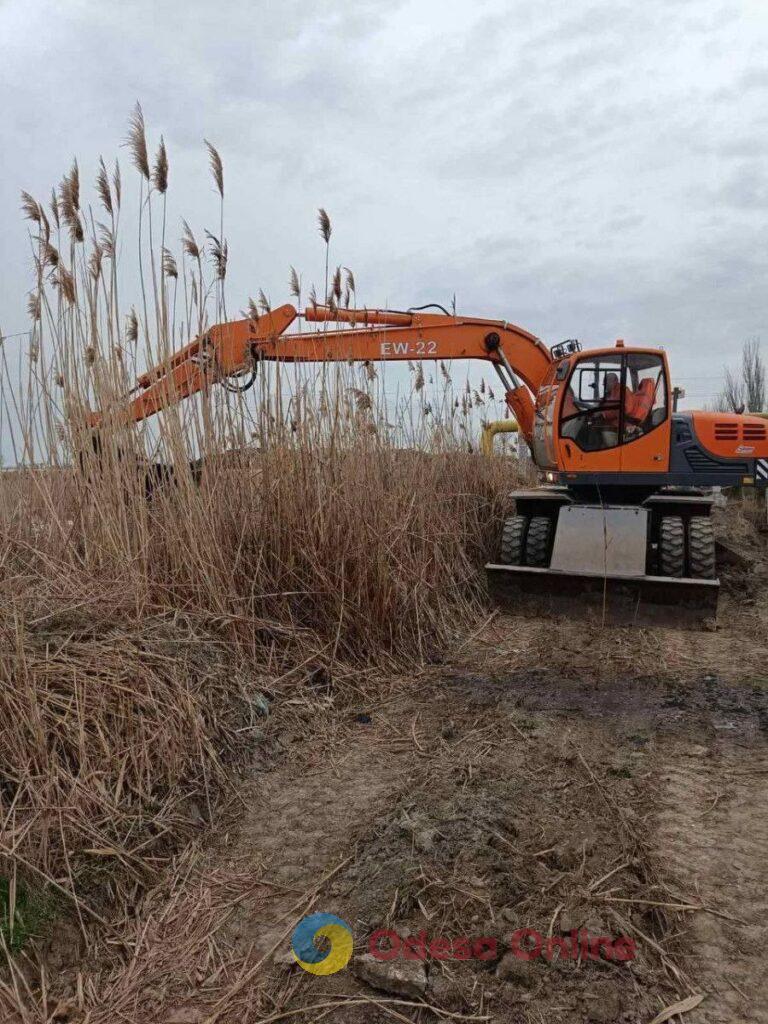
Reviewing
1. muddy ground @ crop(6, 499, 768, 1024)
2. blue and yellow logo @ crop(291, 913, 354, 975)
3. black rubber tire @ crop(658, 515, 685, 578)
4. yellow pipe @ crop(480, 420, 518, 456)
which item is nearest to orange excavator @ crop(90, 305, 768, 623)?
black rubber tire @ crop(658, 515, 685, 578)

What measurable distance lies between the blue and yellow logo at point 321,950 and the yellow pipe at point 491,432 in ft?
18.5

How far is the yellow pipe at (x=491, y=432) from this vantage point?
25.3ft

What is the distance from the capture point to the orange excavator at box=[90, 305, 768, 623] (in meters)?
5.51

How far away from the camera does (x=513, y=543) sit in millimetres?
6055

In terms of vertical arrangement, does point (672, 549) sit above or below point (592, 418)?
below

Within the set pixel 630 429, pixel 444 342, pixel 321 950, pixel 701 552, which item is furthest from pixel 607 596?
pixel 321 950

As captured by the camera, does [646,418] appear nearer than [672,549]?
No

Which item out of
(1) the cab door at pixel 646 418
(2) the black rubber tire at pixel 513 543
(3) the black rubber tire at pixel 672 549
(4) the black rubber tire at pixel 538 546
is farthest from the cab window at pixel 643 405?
(2) the black rubber tire at pixel 513 543

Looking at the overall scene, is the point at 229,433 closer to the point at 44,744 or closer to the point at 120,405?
the point at 120,405

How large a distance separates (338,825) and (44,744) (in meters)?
0.92

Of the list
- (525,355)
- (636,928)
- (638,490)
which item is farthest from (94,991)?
(525,355)

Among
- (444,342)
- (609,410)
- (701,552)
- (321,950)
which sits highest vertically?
(444,342)

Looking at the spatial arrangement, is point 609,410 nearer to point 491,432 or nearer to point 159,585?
point 491,432

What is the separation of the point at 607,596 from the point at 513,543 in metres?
0.93
